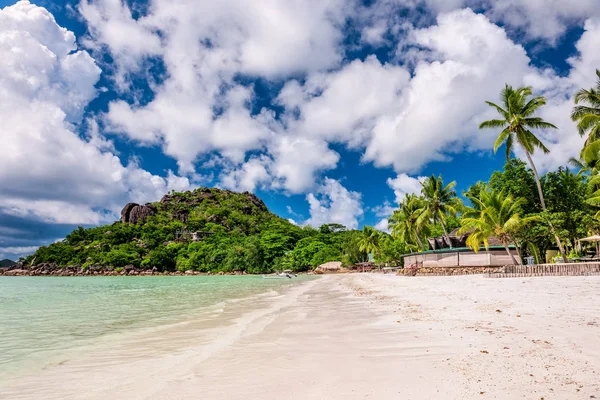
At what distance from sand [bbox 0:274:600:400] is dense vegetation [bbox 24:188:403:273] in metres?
58.5

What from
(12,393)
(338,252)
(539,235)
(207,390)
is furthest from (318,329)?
(338,252)

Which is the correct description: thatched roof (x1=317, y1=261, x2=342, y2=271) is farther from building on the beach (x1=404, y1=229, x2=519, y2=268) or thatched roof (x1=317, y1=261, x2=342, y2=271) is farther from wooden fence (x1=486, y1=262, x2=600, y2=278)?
wooden fence (x1=486, y1=262, x2=600, y2=278)

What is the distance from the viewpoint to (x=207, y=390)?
12.7 feet

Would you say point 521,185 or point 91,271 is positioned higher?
point 521,185

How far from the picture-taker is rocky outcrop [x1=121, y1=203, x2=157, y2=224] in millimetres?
111625

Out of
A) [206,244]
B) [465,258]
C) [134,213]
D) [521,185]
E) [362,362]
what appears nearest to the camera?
[362,362]

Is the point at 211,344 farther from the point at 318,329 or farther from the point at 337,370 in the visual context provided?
the point at 337,370

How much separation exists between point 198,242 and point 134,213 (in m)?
29.9

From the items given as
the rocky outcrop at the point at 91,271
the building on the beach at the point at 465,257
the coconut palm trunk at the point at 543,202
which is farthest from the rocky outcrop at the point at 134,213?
the coconut palm trunk at the point at 543,202

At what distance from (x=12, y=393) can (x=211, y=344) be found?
9.84 feet

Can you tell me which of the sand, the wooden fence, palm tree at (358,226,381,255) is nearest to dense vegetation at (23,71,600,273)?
palm tree at (358,226,381,255)

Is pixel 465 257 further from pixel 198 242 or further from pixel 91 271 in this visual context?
pixel 91 271

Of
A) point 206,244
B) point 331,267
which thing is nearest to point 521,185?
point 331,267

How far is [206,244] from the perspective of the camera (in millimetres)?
94562
